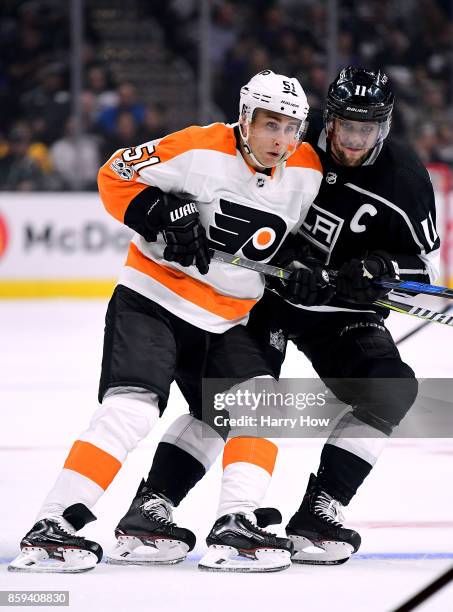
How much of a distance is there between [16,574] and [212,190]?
95cm

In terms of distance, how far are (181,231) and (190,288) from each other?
17cm

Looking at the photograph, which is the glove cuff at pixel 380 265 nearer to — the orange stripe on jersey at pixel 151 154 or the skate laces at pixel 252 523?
the orange stripe on jersey at pixel 151 154

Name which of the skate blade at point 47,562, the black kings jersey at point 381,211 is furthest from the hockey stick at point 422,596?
the black kings jersey at point 381,211

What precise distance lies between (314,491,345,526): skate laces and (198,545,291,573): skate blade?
0.22m

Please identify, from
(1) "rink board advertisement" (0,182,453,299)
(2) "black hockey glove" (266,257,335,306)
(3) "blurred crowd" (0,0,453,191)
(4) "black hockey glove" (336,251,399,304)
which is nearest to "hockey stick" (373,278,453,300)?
(4) "black hockey glove" (336,251,399,304)

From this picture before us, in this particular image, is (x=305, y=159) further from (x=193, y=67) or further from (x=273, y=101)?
(x=193, y=67)

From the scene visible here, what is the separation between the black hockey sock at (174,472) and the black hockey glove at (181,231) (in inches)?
17.9

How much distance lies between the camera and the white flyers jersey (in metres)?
2.83

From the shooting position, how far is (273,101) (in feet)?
9.13

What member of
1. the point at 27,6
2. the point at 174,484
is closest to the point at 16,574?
the point at 174,484

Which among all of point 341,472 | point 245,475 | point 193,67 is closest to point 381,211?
point 341,472

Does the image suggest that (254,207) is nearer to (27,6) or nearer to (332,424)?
(332,424)

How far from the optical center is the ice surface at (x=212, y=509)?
246 centimetres

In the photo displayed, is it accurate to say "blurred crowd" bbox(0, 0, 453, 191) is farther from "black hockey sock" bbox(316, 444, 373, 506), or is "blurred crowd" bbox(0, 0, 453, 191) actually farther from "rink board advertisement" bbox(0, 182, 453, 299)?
"black hockey sock" bbox(316, 444, 373, 506)
